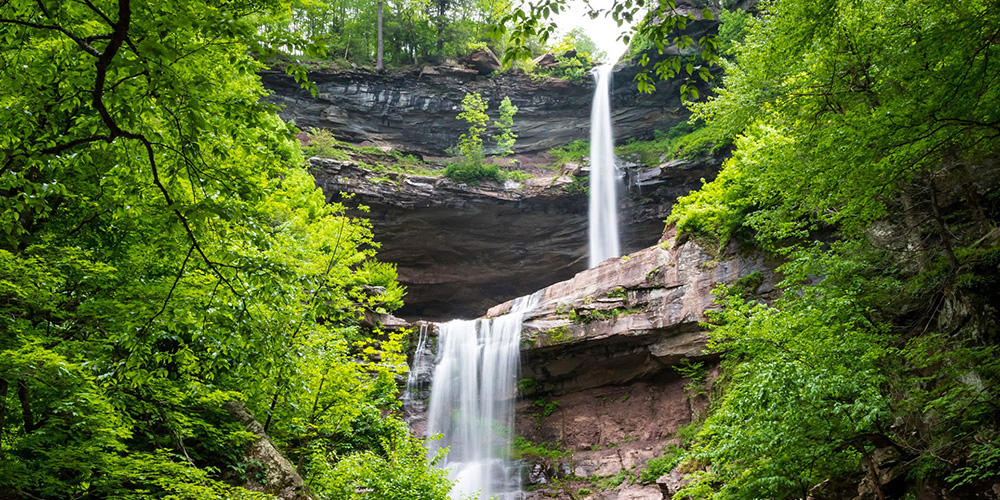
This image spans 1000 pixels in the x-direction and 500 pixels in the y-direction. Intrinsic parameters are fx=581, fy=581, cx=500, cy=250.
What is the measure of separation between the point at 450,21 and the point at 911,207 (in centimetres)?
3162

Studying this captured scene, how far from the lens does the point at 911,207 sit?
10.2 metres

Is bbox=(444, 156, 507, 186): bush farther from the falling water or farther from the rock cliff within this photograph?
the falling water

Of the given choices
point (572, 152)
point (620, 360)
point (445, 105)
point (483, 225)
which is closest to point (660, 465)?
point (620, 360)

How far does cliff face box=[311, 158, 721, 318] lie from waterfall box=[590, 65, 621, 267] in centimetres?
55

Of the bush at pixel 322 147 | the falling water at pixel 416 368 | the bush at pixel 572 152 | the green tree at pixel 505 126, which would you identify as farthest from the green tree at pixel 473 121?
the falling water at pixel 416 368

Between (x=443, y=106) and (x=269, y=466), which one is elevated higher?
(x=443, y=106)

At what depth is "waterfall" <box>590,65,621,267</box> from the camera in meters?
28.9

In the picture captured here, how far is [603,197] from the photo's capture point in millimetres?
29500

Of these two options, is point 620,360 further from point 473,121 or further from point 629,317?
point 473,121

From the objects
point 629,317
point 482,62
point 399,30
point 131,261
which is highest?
point 399,30

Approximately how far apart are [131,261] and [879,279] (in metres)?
11.0

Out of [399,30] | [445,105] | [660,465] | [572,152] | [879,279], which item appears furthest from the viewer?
[399,30]

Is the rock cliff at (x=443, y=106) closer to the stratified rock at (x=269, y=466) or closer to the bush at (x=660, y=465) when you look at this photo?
the bush at (x=660, y=465)

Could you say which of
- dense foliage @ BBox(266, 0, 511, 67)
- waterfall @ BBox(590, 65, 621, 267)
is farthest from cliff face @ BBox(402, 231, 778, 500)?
dense foliage @ BBox(266, 0, 511, 67)
